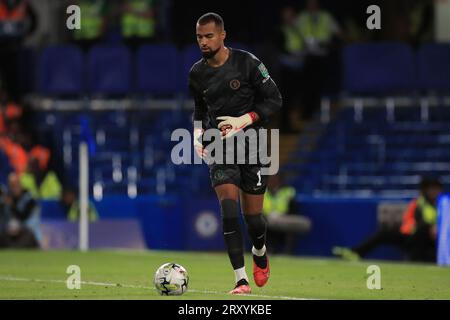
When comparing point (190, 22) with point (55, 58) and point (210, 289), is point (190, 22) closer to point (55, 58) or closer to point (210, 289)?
point (55, 58)

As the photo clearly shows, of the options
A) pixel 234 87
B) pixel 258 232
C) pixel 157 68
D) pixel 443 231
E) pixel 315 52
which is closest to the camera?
pixel 234 87

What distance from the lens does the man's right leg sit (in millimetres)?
12422

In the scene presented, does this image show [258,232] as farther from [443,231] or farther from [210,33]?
[443,231]

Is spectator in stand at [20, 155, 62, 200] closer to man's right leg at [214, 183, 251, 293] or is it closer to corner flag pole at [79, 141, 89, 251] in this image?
corner flag pole at [79, 141, 89, 251]

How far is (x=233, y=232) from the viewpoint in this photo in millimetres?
12492

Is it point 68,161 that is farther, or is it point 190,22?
point 190,22

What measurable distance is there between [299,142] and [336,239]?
4.35 m

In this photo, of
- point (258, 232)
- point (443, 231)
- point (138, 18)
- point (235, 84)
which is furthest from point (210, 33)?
point (138, 18)

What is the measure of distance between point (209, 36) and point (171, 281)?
6.98ft

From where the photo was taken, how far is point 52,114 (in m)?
27.4

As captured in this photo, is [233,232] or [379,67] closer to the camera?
[233,232]

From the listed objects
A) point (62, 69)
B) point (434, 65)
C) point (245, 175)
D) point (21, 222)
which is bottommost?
point (21, 222)

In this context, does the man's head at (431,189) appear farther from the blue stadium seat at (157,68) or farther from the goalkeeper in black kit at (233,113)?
the blue stadium seat at (157,68)

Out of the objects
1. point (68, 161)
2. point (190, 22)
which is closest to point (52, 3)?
point (190, 22)
